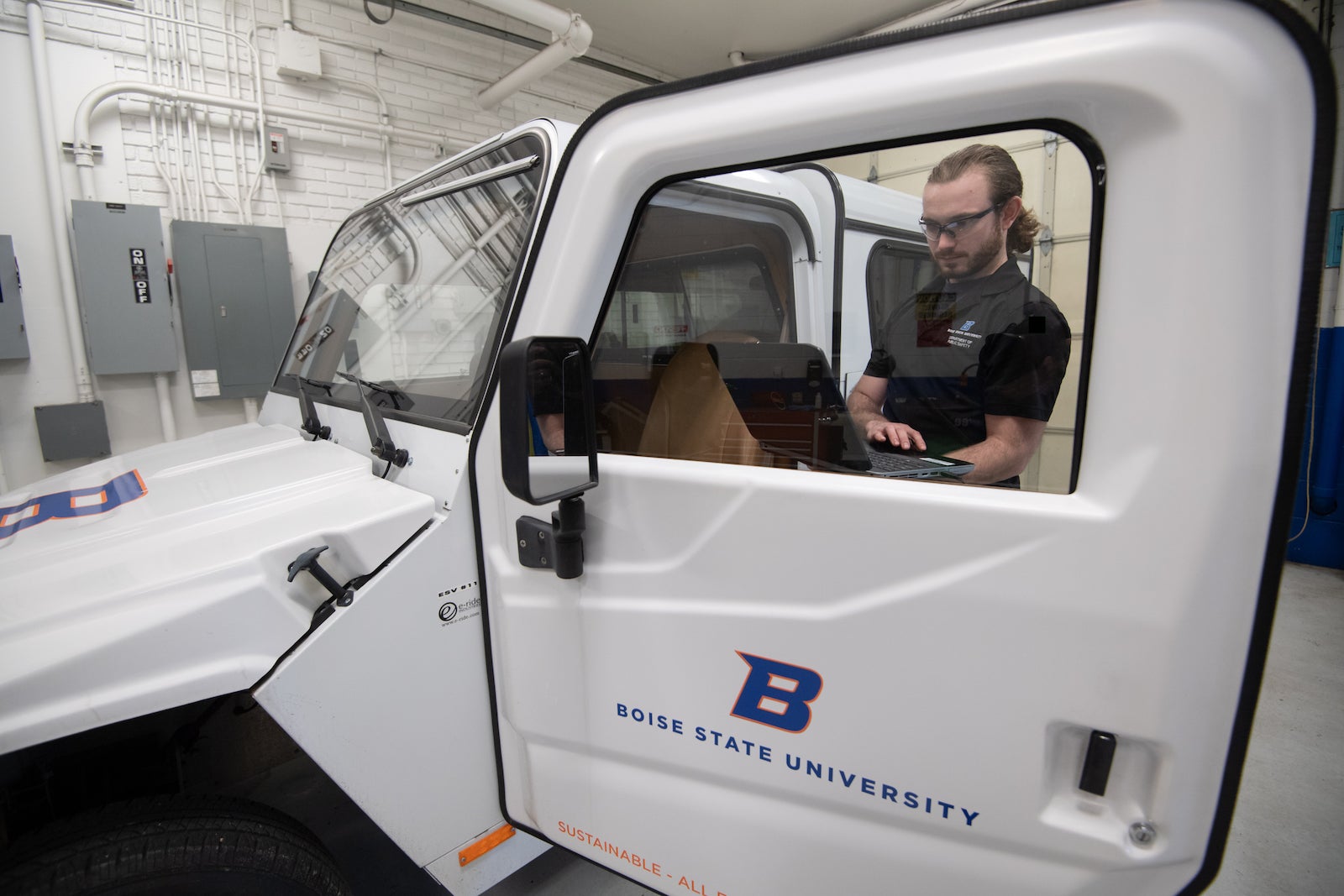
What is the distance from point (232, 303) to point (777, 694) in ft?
14.4

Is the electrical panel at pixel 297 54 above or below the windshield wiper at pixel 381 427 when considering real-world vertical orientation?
above

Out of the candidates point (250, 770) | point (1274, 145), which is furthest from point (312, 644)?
point (1274, 145)

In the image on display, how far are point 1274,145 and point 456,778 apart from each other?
1.56m

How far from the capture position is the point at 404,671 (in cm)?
117

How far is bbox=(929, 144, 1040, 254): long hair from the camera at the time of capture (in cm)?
104

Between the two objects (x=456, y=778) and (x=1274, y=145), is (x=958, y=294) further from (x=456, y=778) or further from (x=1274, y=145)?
(x=456, y=778)

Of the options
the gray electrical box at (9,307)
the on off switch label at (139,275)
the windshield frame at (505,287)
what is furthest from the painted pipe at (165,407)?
the windshield frame at (505,287)

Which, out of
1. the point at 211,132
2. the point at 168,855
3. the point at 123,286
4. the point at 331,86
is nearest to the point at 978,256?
the point at 168,855

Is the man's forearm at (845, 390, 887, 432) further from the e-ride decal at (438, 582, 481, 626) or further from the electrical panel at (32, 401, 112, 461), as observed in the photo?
the electrical panel at (32, 401, 112, 461)

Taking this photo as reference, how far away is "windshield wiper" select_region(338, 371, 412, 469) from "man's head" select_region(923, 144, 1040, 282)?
1.19 m

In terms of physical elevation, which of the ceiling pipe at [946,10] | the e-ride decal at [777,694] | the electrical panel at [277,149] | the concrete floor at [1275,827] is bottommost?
the concrete floor at [1275,827]

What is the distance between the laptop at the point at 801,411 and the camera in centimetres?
108

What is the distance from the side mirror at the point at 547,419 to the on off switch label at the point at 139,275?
405 cm

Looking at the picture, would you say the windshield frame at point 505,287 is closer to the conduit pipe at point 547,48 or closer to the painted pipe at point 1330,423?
the conduit pipe at point 547,48
